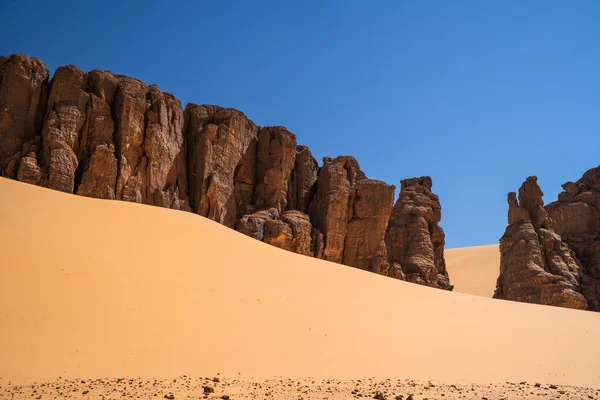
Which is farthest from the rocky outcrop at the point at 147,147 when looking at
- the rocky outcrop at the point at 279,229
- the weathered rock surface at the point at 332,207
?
the weathered rock surface at the point at 332,207

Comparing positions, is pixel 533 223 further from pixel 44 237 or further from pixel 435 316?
pixel 44 237

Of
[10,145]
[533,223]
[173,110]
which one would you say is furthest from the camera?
[533,223]

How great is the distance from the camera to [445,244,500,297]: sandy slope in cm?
5478

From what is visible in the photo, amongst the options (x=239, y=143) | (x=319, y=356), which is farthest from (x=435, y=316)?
(x=239, y=143)

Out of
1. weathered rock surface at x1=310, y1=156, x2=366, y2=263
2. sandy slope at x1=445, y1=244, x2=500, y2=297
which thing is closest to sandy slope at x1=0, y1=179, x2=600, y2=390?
weathered rock surface at x1=310, y1=156, x2=366, y2=263

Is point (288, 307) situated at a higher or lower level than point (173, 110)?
lower

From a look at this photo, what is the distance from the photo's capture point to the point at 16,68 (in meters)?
21.4

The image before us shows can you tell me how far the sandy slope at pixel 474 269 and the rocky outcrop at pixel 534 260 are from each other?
20002 millimetres

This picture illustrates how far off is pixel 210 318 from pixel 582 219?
33764 millimetres

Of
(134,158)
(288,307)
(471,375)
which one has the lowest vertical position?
(471,375)

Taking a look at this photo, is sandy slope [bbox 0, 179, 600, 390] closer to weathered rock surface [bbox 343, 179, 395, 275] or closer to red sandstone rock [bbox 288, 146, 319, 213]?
weathered rock surface [bbox 343, 179, 395, 275]

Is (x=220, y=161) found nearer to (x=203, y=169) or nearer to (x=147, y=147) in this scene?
(x=203, y=169)

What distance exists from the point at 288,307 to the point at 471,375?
136 inches

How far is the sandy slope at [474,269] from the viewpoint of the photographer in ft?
180
